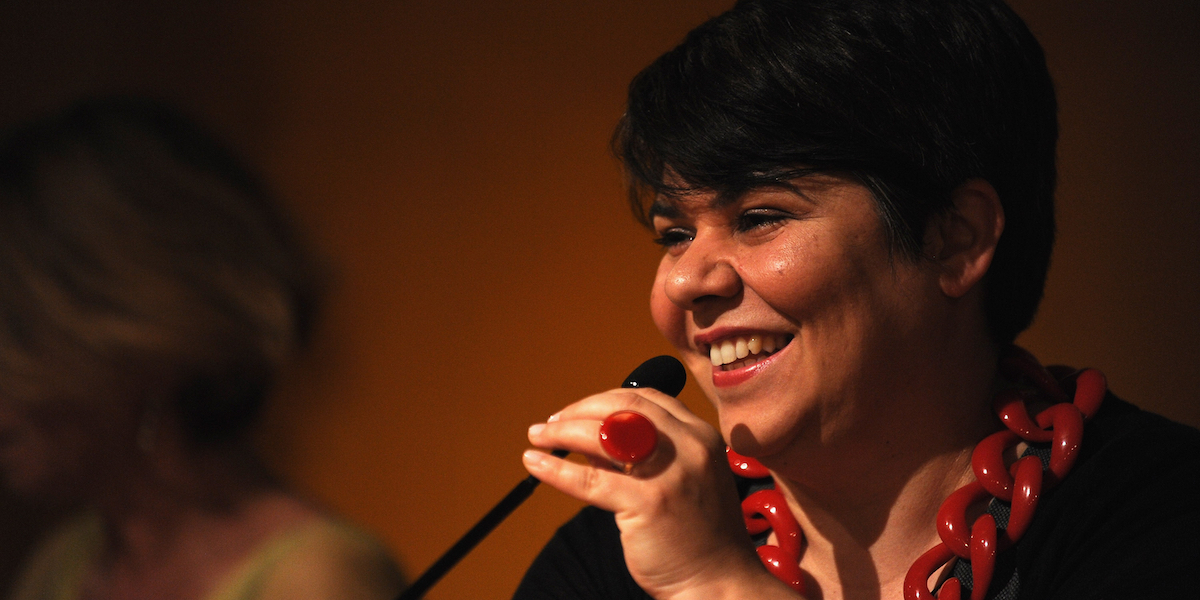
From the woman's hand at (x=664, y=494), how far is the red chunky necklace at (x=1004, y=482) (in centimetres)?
14

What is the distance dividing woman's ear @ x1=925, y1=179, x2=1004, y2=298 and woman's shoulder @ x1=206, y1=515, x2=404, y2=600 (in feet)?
1.96

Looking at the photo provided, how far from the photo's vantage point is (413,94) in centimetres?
174

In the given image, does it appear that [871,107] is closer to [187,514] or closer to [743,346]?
[743,346]

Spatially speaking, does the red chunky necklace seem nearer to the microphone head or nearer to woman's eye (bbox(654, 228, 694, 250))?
the microphone head

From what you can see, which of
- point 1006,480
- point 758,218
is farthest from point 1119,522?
point 758,218

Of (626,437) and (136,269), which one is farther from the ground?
(136,269)

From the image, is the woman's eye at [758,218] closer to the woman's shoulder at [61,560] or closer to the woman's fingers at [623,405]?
the woman's fingers at [623,405]

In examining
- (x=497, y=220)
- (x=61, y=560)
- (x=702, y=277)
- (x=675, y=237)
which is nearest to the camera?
(x=61, y=560)

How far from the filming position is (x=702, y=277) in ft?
2.94

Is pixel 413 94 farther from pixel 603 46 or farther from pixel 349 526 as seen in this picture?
pixel 349 526

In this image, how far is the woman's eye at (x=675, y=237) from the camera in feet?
3.23

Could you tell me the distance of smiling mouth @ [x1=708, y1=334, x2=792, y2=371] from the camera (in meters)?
0.89

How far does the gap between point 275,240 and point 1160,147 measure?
1412 mm

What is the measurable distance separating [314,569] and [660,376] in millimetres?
321
